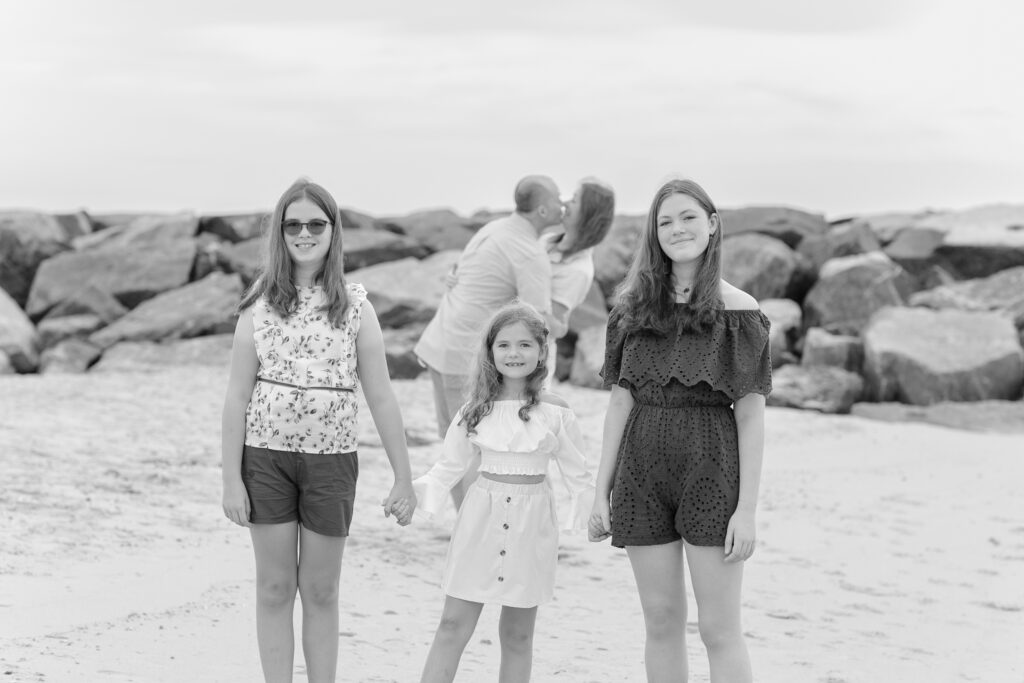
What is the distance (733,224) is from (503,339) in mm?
16997

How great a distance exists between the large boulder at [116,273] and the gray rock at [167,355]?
2383mm

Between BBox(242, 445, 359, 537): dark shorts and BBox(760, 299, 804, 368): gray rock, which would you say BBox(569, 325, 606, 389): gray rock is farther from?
BBox(242, 445, 359, 537): dark shorts

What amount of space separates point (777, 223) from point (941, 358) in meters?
6.95

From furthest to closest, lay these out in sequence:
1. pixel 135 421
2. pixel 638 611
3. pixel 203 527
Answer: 1. pixel 135 421
2. pixel 203 527
3. pixel 638 611

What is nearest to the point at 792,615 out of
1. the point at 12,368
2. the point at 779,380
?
the point at 779,380

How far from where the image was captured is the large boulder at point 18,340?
1619 centimetres

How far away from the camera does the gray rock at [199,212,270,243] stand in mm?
20609

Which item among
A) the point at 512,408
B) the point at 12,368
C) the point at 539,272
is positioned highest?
the point at 539,272

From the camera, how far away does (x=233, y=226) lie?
814 inches

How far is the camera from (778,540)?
7.17m

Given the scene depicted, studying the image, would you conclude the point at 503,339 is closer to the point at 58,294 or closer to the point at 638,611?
the point at 638,611

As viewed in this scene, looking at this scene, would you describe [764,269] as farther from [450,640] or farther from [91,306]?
[450,640]

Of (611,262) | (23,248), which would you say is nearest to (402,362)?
(611,262)

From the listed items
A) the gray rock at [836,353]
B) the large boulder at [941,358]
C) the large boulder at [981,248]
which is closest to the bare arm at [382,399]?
the large boulder at [941,358]
